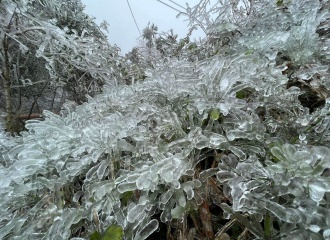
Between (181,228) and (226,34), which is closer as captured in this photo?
(181,228)

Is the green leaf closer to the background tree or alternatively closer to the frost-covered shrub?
the frost-covered shrub

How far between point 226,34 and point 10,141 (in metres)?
0.87

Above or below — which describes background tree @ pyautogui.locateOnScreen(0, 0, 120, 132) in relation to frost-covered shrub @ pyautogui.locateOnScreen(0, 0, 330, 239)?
above

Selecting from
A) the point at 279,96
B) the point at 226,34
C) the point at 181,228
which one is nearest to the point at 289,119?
the point at 279,96

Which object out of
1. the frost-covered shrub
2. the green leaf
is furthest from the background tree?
the green leaf

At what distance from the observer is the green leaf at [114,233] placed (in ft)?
1.61

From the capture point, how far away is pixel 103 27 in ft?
11.4

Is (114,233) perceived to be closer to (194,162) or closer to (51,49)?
(194,162)

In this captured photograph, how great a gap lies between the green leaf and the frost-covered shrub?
0.02 meters

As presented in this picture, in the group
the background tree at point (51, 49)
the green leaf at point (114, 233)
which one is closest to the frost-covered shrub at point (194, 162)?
the green leaf at point (114, 233)

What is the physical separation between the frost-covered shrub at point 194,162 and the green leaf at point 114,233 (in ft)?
0.08

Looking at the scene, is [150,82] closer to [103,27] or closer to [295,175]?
[295,175]

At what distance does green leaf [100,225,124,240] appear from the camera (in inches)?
19.3

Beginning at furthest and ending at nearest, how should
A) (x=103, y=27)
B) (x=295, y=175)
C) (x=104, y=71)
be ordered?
(x=103, y=27) → (x=104, y=71) → (x=295, y=175)
